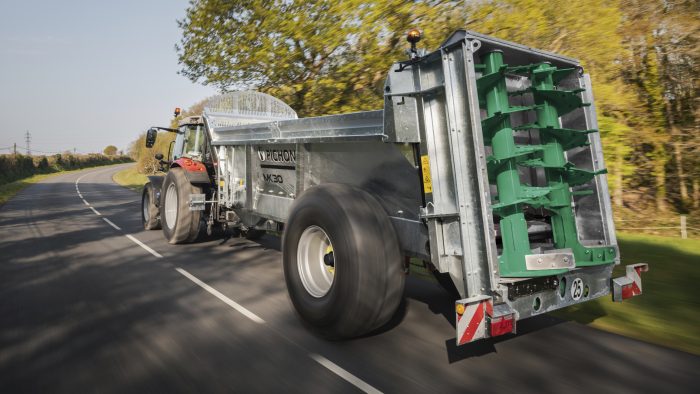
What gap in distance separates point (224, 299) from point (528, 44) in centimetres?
749

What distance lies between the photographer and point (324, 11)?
8219 mm

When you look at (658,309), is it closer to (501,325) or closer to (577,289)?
(577,289)

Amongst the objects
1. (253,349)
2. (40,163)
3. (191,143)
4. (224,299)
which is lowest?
(253,349)

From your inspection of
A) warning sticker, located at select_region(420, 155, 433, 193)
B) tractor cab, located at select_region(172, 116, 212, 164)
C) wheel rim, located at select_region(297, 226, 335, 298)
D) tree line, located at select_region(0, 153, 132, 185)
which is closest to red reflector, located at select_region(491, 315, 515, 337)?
warning sticker, located at select_region(420, 155, 433, 193)

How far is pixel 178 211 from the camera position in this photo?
784cm

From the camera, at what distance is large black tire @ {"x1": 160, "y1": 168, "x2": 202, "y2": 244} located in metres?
7.74

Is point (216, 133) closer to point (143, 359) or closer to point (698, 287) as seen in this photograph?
point (143, 359)

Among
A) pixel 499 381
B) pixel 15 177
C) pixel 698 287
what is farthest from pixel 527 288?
pixel 15 177

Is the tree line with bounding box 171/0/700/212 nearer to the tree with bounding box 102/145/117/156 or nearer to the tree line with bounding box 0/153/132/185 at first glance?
the tree line with bounding box 0/153/132/185

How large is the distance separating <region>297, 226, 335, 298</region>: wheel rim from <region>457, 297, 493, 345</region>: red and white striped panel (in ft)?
4.92

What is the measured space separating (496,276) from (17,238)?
10.3 metres

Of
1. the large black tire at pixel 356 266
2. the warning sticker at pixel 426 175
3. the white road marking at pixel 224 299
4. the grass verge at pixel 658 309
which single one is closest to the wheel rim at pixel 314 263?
the large black tire at pixel 356 266

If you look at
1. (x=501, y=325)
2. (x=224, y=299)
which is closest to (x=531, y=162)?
(x=501, y=325)

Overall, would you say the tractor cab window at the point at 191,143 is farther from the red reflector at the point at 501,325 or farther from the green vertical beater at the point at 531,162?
the red reflector at the point at 501,325
